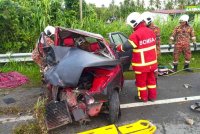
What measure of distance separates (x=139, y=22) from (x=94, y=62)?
163 centimetres

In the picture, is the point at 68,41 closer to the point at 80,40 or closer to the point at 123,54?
the point at 80,40

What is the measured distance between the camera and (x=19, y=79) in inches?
Result: 320

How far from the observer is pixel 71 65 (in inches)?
203

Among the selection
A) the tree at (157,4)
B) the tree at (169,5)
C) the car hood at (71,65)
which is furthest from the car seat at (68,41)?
the tree at (169,5)

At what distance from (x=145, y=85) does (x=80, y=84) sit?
1.59 m

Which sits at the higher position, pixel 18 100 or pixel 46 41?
pixel 46 41

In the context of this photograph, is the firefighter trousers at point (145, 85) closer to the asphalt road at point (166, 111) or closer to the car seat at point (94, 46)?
the asphalt road at point (166, 111)

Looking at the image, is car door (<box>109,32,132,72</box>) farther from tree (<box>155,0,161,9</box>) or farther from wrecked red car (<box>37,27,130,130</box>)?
tree (<box>155,0,161,9</box>)

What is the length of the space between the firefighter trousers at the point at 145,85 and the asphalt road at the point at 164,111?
0.51 feet

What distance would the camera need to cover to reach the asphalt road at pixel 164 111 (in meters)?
5.22

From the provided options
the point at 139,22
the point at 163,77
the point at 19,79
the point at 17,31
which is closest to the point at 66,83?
the point at 139,22

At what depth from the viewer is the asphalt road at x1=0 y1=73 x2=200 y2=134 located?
5219 millimetres

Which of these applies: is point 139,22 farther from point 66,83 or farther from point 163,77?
point 163,77

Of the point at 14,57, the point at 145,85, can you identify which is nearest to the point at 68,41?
the point at 145,85
